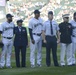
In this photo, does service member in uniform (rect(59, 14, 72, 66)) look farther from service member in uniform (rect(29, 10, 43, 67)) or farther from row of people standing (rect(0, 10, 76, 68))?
service member in uniform (rect(29, 10, 43, 67))

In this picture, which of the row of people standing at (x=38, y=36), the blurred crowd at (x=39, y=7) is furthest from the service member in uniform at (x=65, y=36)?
the blurred crowd at (x=39, y=7)

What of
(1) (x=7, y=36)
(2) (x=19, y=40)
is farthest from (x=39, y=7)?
(1) (x=7, y=36)

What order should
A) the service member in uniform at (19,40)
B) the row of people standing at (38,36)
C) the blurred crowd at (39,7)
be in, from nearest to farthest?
the row of people standing at (38,36) < the service member in uniform at (19,40) < the blurred crowd at (39,7)

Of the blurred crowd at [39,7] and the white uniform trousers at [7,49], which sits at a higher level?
the blurred crowd at [39,7]

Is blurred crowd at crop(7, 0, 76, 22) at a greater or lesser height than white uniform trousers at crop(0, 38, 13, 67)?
greater

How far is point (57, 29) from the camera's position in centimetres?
1484

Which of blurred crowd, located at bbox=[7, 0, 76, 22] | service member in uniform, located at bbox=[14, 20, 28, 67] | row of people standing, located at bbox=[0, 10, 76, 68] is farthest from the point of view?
blurred crowd, located at bbox=[7, 0, 76, 22]

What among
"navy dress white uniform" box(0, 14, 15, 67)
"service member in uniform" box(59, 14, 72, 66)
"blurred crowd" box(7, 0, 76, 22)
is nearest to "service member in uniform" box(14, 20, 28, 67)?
"navy dress white uniform" box(0, 14, 15, 67)

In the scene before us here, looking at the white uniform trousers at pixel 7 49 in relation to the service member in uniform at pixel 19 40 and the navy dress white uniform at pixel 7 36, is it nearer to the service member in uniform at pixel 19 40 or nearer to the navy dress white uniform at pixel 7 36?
the navy dress white uniform at pixel 7 36

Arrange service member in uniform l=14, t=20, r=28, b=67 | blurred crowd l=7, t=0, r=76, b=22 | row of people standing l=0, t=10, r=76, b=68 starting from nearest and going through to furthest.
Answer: row of people standing l=0, t=10, r=76, b=68 < service member in uniform l=14, t=20, r=28, b=67 < blurred crowd l=7, t=0, r=76, b=22

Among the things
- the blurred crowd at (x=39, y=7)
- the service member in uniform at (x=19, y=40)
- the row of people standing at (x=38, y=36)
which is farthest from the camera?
the blurred crowd at (x=39, y=7)

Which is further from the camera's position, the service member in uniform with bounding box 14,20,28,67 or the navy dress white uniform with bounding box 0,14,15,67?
the service member in uniform with bounding box 14,20,28,67

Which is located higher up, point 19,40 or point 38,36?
point 38,36

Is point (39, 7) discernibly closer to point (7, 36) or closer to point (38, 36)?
point (38, 36)
